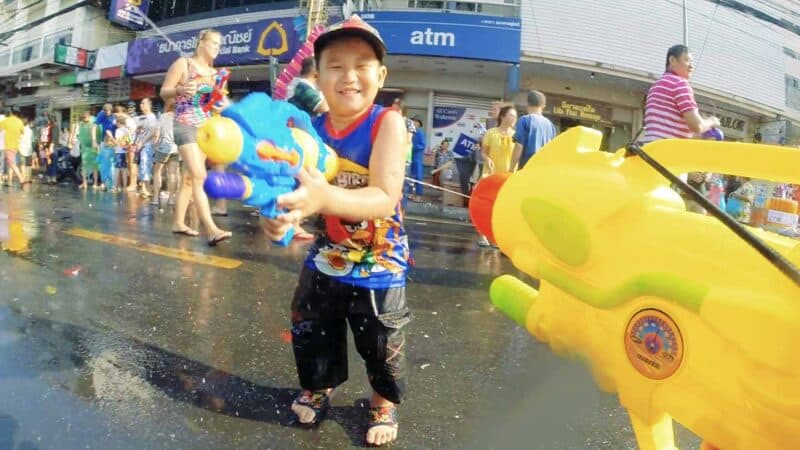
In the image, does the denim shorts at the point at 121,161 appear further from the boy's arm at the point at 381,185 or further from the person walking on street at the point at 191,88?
the boy's arm at the point at 381,185

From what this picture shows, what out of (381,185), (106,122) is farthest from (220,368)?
(106,122)

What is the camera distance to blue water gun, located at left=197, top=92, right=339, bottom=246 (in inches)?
38.9

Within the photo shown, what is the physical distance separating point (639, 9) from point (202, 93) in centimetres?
1610

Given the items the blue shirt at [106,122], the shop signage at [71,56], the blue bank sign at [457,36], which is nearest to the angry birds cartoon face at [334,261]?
the blue shirt at [106,122]

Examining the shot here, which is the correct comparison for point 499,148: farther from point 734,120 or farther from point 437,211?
point 734,120

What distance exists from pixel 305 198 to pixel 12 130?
12.5 meters

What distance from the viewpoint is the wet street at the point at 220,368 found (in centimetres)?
171

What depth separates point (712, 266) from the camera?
827 millimetres

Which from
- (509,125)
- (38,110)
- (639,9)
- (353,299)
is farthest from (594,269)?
(38,110)

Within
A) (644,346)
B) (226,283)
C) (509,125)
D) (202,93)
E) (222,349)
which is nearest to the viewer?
(644,346)

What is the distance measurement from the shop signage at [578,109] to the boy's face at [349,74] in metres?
16.9

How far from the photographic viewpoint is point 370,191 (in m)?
1.32

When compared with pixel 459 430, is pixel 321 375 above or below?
above

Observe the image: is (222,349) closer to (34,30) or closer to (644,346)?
(644,346)
